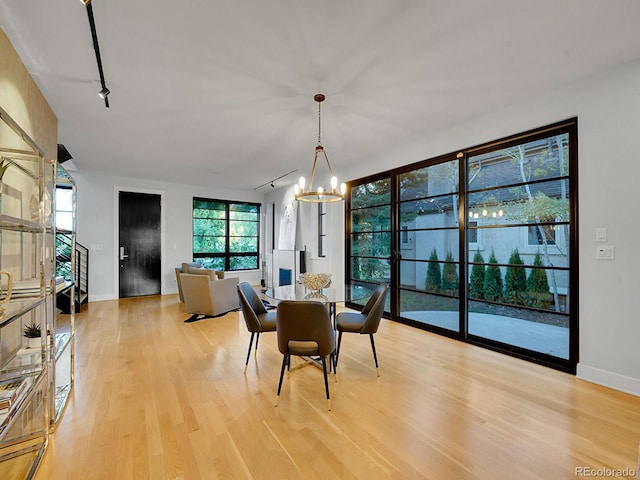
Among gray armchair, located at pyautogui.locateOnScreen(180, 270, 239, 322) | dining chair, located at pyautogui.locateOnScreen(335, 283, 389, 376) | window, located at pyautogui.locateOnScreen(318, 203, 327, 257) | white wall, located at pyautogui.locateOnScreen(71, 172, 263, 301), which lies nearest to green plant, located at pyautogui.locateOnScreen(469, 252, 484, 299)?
dining chair, located at pyautogui.locateOnScreen(335, 283, 389, 376)

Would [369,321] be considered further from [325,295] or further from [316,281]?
[316,281]

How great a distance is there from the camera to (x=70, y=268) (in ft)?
17.1

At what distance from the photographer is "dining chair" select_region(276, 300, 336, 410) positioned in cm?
208

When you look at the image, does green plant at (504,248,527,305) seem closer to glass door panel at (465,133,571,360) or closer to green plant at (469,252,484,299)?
glass door panel at (465,133,571,360)

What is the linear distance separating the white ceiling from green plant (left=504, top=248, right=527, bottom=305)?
1666 millimetres

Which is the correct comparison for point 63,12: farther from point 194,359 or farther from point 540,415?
point 540,415

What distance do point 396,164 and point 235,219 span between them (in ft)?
16.2

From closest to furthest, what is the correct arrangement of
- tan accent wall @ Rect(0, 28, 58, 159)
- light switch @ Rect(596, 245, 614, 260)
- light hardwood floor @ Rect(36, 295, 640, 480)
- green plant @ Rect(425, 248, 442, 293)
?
light hardwood floor @ Rect(36, 295, 640, 480) < tan accent wall @ Rect(0, 28, 58, 159) < light switch @ Rect(596, 245, 614, 260) < green plant @ Rect(425, 248, 442, 293)

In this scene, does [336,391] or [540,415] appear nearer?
→ [540,415]

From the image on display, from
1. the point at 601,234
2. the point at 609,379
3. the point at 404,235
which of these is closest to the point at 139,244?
the point at 404,235

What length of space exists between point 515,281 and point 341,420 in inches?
95.0

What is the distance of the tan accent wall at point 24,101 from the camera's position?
2.01 m

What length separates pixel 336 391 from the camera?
2396 millimetres

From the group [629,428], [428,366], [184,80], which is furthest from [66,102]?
[629,428]
